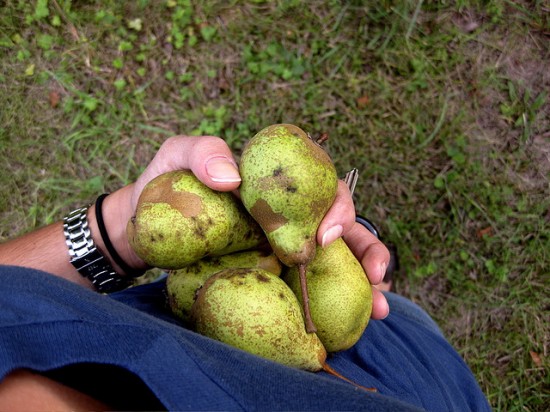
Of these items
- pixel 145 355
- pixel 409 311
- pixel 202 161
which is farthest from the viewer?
pixel 409 311

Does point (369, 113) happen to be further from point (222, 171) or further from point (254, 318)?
point (254, 318)

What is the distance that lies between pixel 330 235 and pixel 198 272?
462 mm

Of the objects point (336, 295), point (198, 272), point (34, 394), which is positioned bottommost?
point (336, 295)

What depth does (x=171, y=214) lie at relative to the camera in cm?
160

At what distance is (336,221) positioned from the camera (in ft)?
5.75

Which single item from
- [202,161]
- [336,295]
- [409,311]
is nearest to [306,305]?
[336,295]

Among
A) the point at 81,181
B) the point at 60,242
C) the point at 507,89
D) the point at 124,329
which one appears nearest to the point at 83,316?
the point at 124,329

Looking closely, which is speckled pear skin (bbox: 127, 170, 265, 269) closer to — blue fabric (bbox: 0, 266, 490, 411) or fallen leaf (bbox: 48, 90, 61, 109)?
blue fabric (bbox: 0, 266, 490, 411)

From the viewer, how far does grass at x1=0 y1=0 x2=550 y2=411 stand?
308cm

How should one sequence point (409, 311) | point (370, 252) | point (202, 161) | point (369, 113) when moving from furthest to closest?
1. point (369, 113)
2. point (409, 311)
3. point (370, 252)
4. point (202, 161)

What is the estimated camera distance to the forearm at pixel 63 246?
2232 millimetres

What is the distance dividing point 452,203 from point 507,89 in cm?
77

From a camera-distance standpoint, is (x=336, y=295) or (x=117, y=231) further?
(x=117, y=231)

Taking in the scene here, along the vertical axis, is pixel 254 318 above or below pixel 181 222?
below
